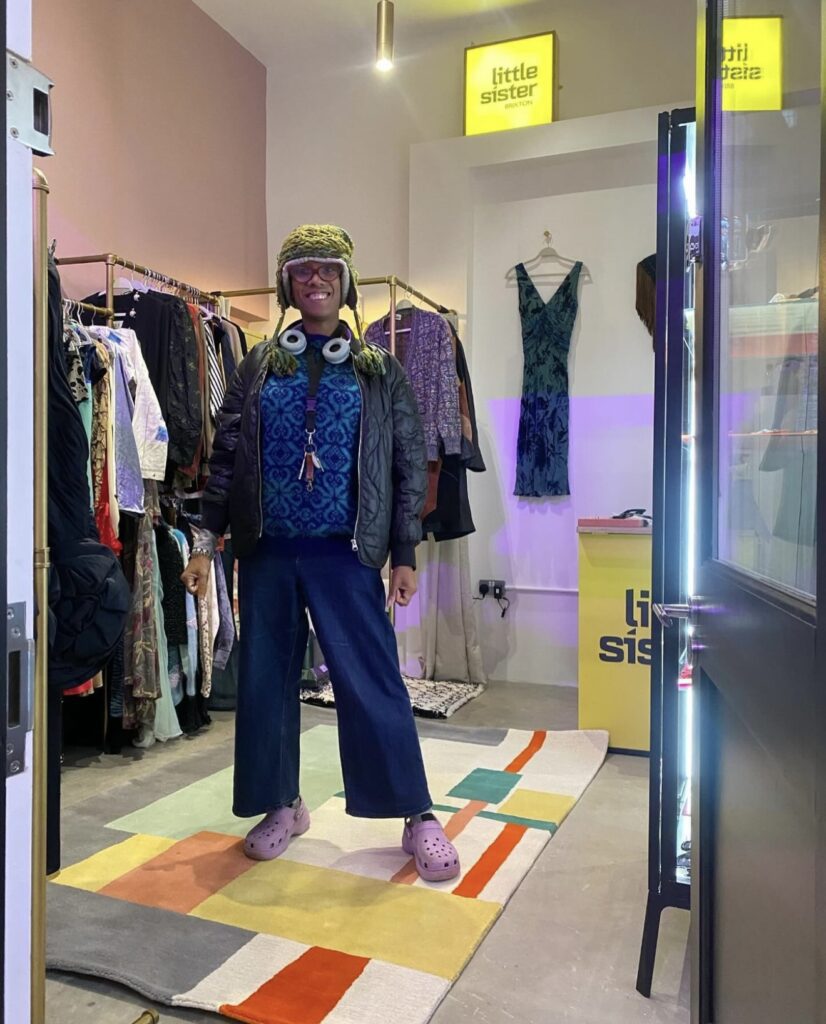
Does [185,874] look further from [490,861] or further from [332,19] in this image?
[332,19]

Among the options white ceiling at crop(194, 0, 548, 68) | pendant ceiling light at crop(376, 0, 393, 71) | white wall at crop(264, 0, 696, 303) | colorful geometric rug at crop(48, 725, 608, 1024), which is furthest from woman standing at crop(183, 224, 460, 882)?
white ceiling at crop(194, 0, 548, 68)

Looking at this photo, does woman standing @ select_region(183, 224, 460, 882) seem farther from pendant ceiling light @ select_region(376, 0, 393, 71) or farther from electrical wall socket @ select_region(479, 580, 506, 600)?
electrical wall socket @ select_region(479, 580, 506, 600)

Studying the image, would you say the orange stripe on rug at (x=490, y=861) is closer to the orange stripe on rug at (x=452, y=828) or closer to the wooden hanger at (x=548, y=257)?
the orange stripe on rug at (x=452, y=828)

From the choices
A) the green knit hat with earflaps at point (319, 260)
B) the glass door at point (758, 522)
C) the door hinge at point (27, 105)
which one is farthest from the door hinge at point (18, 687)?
the green knit hat with earflaps at point (319, 260)

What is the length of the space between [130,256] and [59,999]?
9.39 feet

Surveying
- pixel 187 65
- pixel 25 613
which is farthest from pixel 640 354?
pixel 25 613

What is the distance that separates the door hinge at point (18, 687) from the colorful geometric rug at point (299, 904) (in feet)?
3.25

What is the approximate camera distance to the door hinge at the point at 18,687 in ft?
1.90

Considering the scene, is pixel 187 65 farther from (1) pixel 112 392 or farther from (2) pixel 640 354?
(2) pixel 640 354

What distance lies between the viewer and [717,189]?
0.93 meters

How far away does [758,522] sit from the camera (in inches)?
30.5

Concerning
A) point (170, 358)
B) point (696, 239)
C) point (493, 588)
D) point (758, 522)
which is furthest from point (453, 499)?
point (758, 522)

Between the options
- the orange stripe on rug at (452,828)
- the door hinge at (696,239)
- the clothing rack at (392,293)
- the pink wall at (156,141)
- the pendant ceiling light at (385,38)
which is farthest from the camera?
the pendant ceiling light at (385,38)

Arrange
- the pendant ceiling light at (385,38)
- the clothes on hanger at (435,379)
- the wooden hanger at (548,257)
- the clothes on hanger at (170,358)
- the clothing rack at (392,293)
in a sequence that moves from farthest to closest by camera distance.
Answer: the wooden hanger at (548,257) → the clothes on hanger at (435,379) → the pendant ceiling light at (385,38) → the clothing rack at (392,293) → the clothes on hanger at (170,358)
